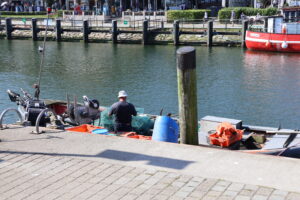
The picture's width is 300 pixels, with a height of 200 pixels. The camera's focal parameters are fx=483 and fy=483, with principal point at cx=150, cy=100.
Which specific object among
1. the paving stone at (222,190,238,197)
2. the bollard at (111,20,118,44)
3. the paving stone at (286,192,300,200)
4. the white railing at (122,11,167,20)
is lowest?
the paving stone at (222,190,238,197)

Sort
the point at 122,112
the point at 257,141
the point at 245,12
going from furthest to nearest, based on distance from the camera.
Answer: the point at 245,12 → the point at 257,141 → the point at 122,112

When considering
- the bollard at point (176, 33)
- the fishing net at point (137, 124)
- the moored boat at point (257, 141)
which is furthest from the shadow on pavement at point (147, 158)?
the bollard at point (176, 33)

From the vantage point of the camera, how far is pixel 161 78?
95.0 feet

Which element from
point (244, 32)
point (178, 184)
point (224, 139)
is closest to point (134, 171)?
point (178, 184)

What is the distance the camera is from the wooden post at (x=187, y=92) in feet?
30.4

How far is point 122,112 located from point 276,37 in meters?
30.0

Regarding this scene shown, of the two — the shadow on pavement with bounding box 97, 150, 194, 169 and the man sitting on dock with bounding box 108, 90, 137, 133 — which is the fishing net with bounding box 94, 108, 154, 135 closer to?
the man sitting on dock with bounding box 108, 90, 137, 133

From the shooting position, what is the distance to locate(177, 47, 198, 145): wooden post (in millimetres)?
9266

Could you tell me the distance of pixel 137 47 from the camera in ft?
144

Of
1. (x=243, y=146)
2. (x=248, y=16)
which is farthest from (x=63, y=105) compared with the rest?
(x=248, y=16)

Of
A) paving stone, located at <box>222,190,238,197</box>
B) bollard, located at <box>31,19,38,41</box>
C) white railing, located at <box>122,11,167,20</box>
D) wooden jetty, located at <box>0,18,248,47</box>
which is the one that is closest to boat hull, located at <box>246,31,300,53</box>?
wooden jetty, located at <box>0,18,248,47</box>

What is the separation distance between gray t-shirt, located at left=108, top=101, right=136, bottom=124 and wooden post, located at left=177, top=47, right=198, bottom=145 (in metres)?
1.91

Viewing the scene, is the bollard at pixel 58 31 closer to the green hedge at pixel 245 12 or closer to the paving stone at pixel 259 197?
the green hedge at pixel 245 12

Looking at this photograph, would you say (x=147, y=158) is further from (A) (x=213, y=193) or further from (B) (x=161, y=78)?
(B) (x=161, y=78)
